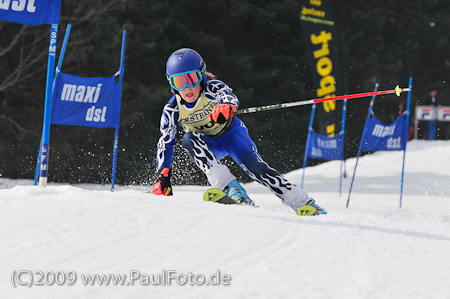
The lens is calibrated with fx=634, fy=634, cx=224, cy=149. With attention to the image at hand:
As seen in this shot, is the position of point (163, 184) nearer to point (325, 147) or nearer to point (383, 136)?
point (383, 136)

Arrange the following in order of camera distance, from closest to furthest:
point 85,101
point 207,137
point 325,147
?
point 207,137
point 85,101
point 325,147

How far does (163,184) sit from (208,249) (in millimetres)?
2046

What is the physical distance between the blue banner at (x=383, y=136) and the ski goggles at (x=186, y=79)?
4466mm

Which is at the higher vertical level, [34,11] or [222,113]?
[34,11]

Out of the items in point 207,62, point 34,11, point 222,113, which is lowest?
point 222,113

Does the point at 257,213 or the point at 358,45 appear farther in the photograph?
the point at 358,45

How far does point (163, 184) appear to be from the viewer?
16.5ft

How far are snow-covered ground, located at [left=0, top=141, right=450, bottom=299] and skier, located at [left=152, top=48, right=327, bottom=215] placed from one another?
607 millimetres

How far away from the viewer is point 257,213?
161 inches

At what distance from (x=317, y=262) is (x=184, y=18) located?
17340 mm

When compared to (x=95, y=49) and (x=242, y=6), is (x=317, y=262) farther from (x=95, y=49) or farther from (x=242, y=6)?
(x=242, y=6)

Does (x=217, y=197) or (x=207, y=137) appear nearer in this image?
(x=217, y=197)

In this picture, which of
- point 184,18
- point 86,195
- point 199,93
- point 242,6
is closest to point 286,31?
point 242,6

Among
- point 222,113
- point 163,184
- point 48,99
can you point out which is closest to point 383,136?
point 163,184
